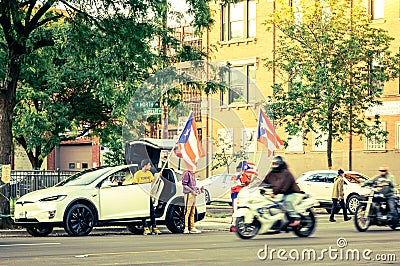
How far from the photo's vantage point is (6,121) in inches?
1028

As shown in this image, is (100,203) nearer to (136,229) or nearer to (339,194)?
(136,229)

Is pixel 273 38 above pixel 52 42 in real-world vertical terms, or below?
above

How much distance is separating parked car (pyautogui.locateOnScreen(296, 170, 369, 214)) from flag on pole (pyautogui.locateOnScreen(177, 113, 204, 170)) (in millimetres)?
11443

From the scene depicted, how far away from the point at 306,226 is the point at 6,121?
952 centimetres

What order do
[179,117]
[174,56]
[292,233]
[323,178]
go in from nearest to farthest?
1. [292,233]
2. [174,56]
3. [179,117]
4. [323,178]

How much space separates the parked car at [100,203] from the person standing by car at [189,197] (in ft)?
1.35

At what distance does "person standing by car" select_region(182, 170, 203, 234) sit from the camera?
80.1 feet

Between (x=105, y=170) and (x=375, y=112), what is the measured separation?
2883 cm

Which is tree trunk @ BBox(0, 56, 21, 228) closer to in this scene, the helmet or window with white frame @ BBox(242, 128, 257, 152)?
the helmet

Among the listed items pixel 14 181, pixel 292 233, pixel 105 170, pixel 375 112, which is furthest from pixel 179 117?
pixel 375 112

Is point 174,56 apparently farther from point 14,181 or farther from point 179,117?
point 14,181

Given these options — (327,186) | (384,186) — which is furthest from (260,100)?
(384,186)

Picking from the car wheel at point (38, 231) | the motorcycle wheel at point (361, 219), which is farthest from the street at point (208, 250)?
the motorcycle wheel at point (361, 219)

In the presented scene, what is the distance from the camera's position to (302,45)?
4612 centimetres
